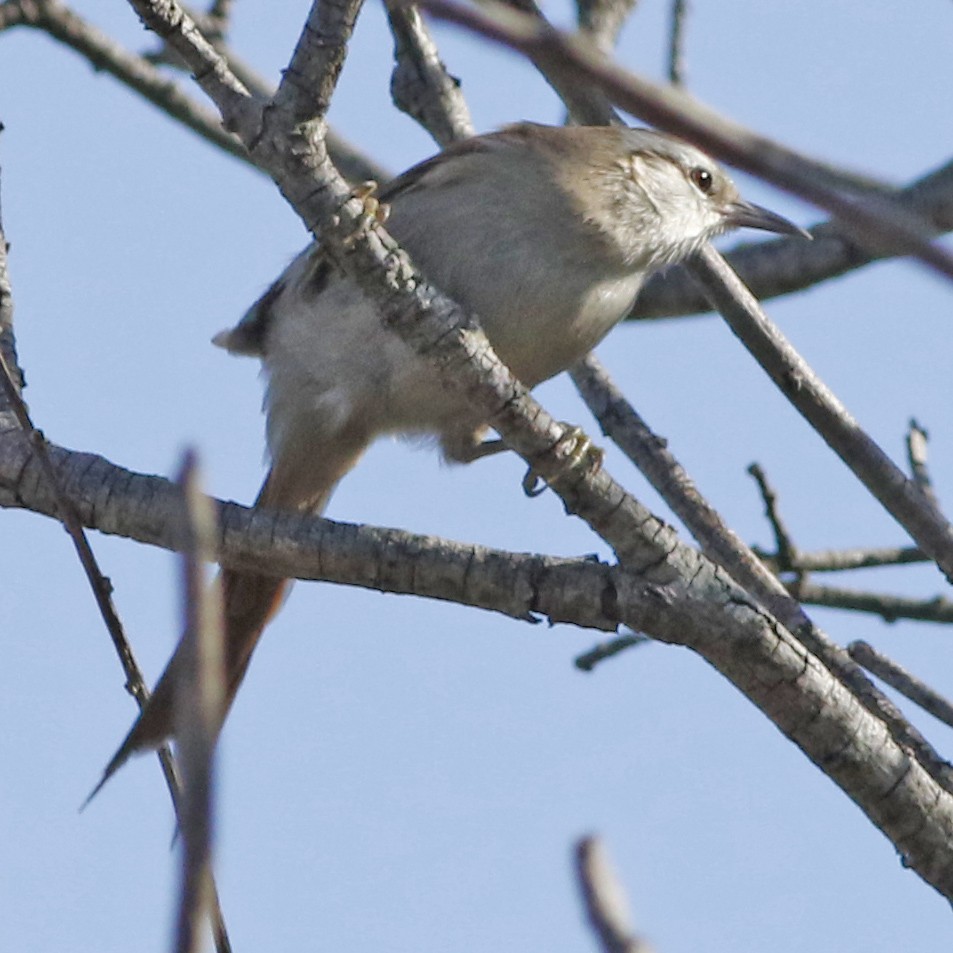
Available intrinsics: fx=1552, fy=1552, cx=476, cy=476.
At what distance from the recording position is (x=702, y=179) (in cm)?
572

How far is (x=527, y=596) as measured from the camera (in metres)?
3.42

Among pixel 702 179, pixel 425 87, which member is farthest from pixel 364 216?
pixel 702 179

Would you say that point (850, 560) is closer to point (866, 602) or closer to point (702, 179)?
point (866, 602)

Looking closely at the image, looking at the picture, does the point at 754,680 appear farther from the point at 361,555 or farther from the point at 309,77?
the point at 309,77

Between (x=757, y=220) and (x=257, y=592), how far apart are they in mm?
2350

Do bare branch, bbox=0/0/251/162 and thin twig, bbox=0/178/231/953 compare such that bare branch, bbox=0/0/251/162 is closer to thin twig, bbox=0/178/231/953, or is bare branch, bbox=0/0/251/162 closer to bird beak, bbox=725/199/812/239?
bird beak, bbox=725/199/812/239

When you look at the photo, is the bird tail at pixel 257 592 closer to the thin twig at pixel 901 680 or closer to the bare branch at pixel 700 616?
the bare branch at pixel 700 616

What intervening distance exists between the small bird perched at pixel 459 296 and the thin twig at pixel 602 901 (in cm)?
335

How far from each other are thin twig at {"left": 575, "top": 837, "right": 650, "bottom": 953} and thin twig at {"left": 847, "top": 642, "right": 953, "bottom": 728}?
3260 mm

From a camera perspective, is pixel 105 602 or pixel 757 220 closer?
pixel 105 602

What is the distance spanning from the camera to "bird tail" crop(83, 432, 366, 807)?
12.6 ft

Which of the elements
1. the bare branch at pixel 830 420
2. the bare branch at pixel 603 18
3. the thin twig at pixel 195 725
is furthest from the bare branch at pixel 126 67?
the thin twig at pixel 195 725

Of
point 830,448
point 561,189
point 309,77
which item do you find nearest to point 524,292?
point 561,189

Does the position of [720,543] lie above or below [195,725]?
above
